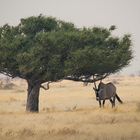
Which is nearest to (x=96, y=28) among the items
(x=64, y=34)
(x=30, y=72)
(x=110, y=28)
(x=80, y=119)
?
(x=110, y=28)

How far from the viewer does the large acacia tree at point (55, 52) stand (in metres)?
32.3

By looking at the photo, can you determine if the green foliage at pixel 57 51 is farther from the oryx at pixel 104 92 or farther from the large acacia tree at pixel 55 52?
the oryx at pixel 104 92

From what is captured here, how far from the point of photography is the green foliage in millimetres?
32250

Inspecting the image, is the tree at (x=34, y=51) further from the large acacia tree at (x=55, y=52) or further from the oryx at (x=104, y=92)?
the oryx at (x=104, y=92)

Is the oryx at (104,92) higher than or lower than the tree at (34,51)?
lower

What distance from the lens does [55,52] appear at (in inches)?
1305

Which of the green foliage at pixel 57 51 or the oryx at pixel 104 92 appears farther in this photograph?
the oryx at pixel 104 92

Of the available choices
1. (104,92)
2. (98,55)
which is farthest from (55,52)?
(104,92)

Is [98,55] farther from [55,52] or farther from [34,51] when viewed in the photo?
[34,51]

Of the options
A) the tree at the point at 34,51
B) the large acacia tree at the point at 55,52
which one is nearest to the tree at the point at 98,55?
the large acacia tree at the point at 55,52

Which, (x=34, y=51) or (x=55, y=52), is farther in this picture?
(x=55, y=52)

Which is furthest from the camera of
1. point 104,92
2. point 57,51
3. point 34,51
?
point 104,92

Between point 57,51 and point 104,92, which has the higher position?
point 57,51

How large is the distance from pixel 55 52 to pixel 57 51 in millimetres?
162
